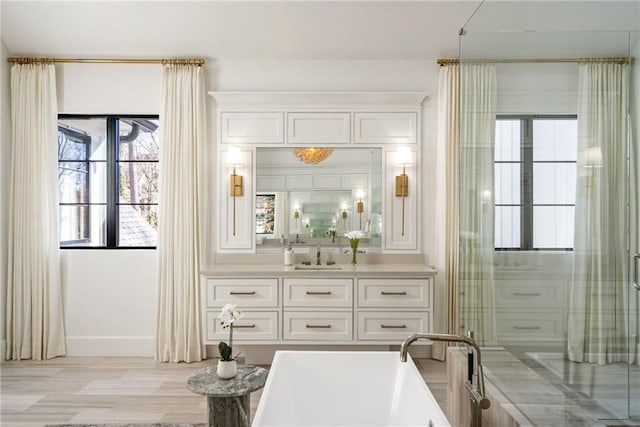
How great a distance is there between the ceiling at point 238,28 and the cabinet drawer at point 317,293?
1916mm

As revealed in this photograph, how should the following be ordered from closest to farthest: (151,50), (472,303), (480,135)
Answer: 1. (480,135)
2. (472,303)
3. (151,50)

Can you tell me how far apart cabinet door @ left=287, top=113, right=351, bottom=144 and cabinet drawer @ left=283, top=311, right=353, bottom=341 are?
4.76 feet

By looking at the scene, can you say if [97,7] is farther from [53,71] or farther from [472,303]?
[472,303]

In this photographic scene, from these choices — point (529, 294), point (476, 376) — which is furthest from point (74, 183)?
point (529, 294)

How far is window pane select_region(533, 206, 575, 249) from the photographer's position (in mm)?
1131

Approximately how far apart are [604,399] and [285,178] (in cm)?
306

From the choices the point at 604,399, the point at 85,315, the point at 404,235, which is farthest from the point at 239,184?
the point at 604,399

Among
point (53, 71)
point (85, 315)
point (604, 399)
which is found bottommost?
point (85, 315)

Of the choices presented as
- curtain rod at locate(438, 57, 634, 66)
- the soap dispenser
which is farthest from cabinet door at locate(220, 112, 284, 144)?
curtain rod at locate(438, 57, 634, 66)

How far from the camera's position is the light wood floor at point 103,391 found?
2.70 m

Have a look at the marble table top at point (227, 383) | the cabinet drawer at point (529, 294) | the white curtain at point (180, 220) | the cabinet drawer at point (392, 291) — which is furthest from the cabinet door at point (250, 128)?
the cabinet drawer at point (529, 294)

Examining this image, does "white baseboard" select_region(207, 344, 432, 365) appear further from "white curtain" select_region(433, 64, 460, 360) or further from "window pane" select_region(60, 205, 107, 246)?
"window pane" select_region(60, 205, 107, 246)

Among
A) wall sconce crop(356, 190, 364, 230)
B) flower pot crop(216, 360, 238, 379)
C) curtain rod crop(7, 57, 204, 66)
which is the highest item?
curtain rod crop(7, 57, 204, 66)

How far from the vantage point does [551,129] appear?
3.92ft
